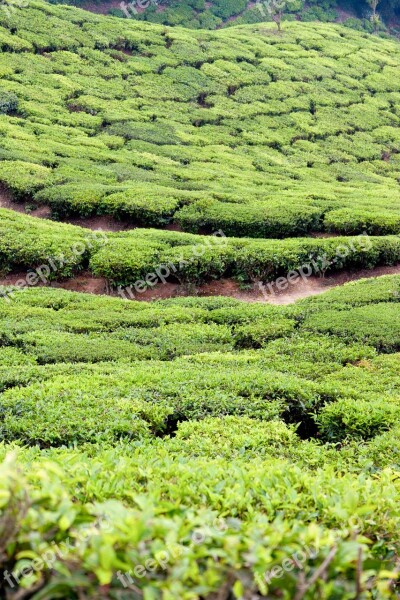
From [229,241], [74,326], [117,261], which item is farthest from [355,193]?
[74,326]

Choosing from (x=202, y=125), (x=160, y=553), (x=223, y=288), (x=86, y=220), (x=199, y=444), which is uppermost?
(x=202, y=125)

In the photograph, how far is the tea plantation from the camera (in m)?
2.48

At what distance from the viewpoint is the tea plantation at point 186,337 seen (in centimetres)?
248

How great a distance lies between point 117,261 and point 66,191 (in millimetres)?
6086

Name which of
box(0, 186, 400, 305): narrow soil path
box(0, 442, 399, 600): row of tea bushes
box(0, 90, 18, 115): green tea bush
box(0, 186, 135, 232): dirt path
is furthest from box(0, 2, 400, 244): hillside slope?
box(0, 442, 399, 600): row of tea bushes

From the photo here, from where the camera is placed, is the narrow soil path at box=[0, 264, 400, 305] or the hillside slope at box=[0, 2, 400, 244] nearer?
the narrow soil path at box=[0, 264, 400, 305]

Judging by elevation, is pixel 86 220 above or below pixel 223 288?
above

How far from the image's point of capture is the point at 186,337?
10867 millimetres

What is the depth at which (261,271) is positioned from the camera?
51.6 feet

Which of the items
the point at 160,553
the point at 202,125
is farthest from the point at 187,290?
the point at 202,125

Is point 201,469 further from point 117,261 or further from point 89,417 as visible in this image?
point 117,261

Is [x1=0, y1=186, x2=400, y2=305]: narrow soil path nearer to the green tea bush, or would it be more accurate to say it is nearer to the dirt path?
the dirt path

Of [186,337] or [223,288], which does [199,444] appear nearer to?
[186,337]

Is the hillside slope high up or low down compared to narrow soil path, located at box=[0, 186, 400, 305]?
up
